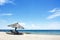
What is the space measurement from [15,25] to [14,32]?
79 centimetres

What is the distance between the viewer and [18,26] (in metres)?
15.5

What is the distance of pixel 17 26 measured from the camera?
1550 centimetres

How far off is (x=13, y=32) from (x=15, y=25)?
2.79 ft

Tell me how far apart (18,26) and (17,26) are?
10 cm

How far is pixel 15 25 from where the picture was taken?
1564 centimetres

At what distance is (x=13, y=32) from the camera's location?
16.1 meters

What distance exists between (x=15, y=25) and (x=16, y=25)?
96 mm

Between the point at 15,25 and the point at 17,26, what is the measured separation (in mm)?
261

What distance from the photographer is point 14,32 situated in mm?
15992

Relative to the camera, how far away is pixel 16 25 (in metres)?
15.6

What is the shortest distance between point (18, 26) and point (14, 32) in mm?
897
